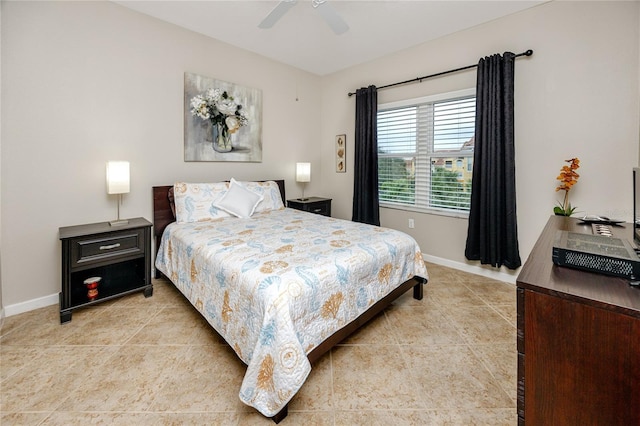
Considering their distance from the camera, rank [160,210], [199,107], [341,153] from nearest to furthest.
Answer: [160,210] < [199,107] < [341,153]

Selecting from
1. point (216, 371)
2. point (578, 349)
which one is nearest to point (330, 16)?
point (578, 349)

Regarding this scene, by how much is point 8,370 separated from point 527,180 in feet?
14.3

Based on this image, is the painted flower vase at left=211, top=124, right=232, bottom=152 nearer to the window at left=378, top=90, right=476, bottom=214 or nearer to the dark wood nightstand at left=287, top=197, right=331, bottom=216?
the dark wood nightstand at left=287, top=197, right=331, bottom=216

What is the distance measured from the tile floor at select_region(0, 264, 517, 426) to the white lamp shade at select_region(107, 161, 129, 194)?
3.40 ft

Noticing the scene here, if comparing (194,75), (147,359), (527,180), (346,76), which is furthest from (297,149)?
(147,359)

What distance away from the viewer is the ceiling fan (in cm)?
218

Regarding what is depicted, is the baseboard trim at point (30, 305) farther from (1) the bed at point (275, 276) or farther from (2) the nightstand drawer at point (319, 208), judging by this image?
(2) the nightstand drawer at point (319, 208)

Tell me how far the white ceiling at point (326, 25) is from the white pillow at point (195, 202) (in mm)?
1743

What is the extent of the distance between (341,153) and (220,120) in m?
1.93

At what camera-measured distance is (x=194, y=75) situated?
321 centimetres

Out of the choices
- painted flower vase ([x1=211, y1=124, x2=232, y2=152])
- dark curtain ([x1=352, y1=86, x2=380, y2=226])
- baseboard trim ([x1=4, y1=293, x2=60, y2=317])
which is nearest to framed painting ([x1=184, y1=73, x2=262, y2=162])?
painted flower vase ([x1=211, y1=124, x2=232, y2=152])

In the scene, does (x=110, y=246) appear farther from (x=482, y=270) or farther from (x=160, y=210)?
(x=482, y=270)

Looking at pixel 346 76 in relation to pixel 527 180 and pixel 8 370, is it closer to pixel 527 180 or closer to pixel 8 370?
pixel 527 180

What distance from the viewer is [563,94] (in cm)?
261
